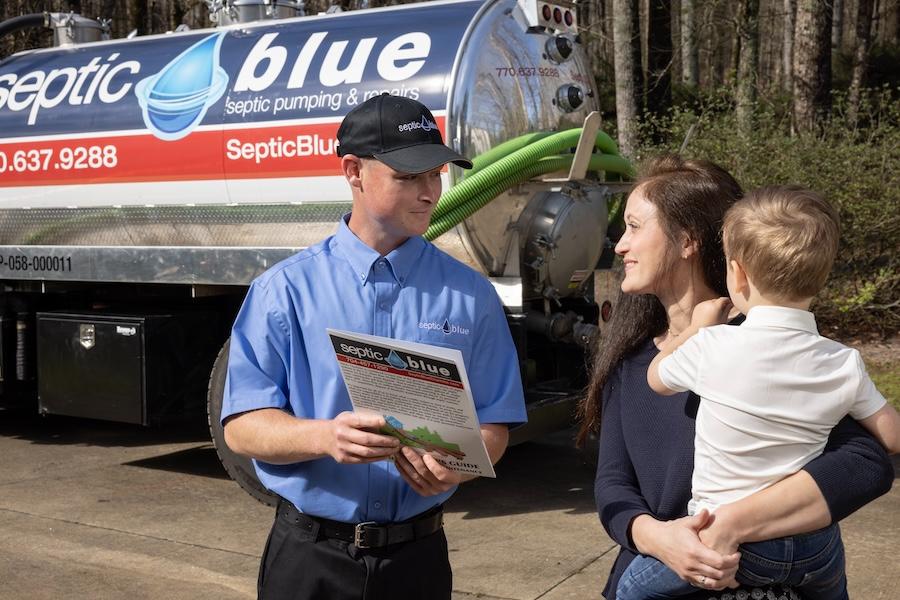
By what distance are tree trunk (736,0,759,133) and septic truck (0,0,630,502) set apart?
4864mm

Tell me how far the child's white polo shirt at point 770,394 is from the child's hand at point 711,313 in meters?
0.21

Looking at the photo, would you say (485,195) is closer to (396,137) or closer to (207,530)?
(207,530)

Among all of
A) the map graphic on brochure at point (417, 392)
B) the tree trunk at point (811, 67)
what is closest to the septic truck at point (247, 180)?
the map graphic on brochure at point (417, 392)

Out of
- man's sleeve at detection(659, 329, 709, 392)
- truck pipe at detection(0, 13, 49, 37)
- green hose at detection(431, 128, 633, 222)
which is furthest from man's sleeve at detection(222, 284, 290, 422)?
truck pipe at detection(0, 13, 49, 37)

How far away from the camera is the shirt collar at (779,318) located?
2199mm

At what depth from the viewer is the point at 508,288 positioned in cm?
640

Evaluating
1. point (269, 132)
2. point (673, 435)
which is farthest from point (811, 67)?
point (673, 435)

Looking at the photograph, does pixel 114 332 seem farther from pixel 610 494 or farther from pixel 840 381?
pixel 840 381

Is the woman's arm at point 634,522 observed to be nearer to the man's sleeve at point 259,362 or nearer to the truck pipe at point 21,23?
the man's sleeve at point 259,362

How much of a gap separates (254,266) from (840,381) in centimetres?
477

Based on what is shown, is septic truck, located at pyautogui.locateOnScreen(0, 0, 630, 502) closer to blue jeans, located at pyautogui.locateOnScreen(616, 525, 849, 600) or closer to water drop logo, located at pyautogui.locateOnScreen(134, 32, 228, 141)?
water drop logo, located at pyautogui.locateOnScreen(134, 32, 228, 141)

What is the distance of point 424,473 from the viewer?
246cm

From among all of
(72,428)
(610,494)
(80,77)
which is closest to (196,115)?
(80,77)

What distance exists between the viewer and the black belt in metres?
2.62
